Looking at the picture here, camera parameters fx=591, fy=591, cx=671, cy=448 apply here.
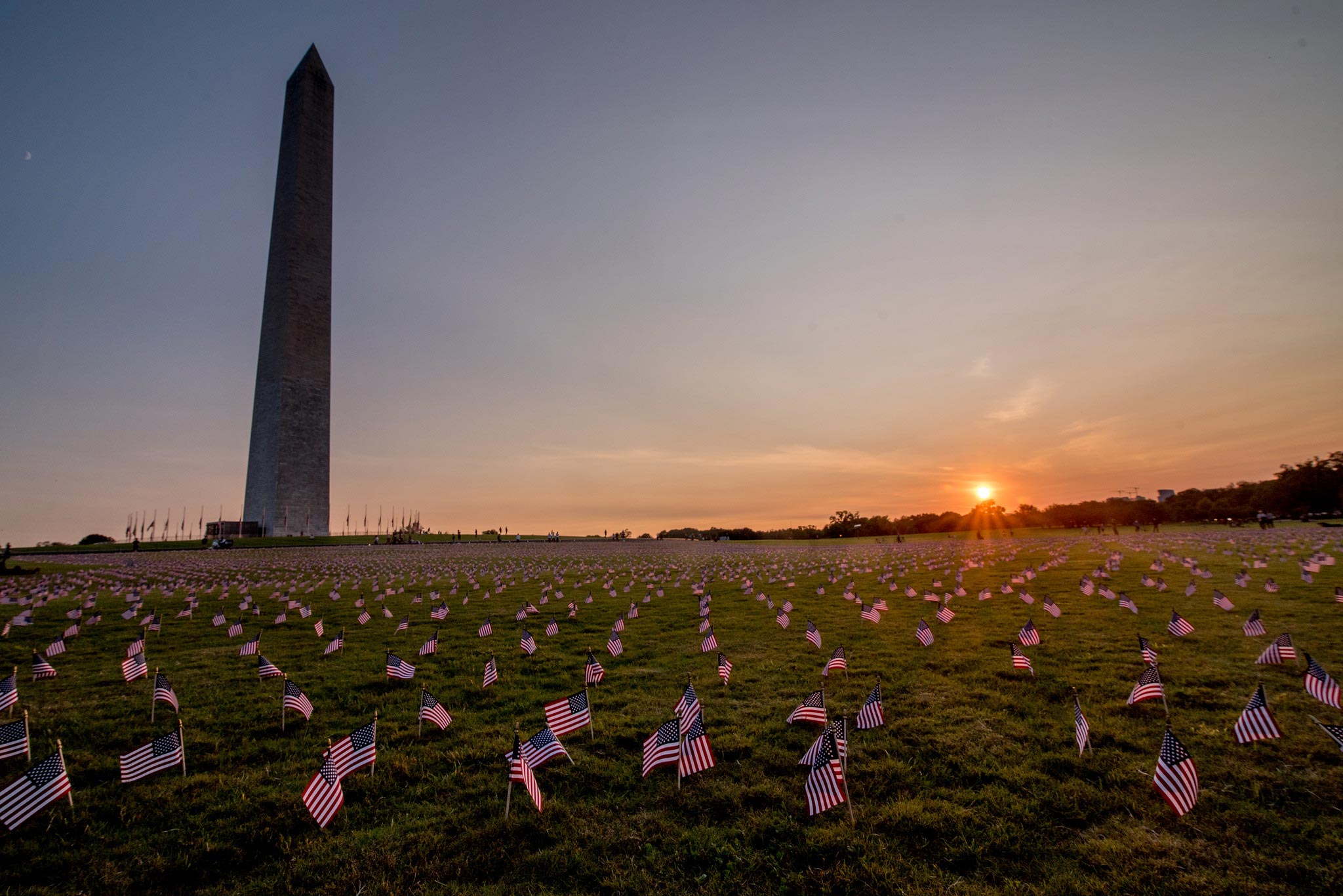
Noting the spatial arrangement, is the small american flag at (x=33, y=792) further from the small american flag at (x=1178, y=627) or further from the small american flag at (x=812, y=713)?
the small american flag at (x=1178, y=627)

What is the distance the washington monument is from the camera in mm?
74438

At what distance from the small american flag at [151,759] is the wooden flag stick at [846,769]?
9.73m

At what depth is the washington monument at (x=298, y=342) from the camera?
74438 millimetres

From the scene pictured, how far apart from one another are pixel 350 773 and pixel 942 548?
56.0 metres

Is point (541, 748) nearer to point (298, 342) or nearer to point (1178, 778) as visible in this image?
point (1178, 778)

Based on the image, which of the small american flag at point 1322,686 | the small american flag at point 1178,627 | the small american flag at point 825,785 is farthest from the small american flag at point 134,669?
the small american flag at point 1178,627

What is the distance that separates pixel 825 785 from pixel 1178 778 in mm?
4148

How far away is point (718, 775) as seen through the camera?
8750 mm

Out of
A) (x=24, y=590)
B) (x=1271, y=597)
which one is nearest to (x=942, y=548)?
(x=1271, y=597)

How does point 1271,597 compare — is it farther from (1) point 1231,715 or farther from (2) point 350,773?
(2) point 350,773

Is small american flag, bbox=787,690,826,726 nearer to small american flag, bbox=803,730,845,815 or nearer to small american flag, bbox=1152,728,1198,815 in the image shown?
small american flag, bbox=803,730,845,815

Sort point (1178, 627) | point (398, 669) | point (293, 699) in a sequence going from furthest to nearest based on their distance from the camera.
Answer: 1. point (1178, 627)
2. point (398, 669)
3. point (293, 699)

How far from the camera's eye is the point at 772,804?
7.93m

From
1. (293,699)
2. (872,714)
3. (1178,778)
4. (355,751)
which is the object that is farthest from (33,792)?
(1178,778)
